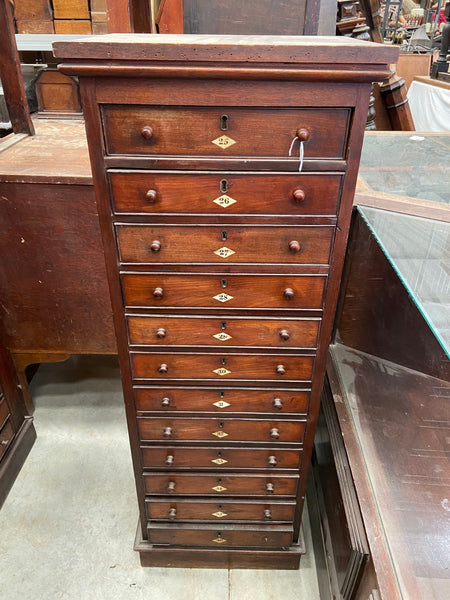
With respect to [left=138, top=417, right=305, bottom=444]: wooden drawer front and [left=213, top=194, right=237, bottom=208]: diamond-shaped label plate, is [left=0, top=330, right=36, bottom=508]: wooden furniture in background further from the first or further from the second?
[left=213, top=194, right=237, bottom=208]: diamond-shaped label plate

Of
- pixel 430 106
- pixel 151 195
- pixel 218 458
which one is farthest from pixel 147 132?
pixel 430 106

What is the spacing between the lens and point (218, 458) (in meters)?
1.55

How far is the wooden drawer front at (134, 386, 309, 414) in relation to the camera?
4.59 feet

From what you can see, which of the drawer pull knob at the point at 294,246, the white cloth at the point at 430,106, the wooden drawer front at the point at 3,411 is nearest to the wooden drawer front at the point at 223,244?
the drawer pull knob at the point at 294,246

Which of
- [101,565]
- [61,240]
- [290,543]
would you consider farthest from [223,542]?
[61,240]

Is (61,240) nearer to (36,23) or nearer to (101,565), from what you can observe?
(36,23)

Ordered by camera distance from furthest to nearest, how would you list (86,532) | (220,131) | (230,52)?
(86,532) < (220,131) < (230,52)

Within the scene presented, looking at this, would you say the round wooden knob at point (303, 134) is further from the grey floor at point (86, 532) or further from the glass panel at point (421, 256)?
the grey floor at point (86, 532)

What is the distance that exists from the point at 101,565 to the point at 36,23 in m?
2.42

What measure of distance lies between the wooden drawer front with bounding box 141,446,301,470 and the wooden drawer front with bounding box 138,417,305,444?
1.8 inches

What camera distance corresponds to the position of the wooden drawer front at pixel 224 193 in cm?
105

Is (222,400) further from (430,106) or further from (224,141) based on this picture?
(430,106)

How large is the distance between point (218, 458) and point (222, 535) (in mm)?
369

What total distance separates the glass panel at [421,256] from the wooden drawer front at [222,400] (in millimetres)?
448
